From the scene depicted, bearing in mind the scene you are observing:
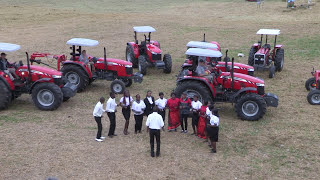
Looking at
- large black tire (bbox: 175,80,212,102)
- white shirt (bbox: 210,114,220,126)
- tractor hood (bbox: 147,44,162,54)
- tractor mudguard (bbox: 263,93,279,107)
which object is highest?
tractor hood (bbox: 147,44,162,54)

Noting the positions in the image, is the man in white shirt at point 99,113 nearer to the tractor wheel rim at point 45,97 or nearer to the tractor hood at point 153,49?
the tractor wheel rim at point 45,97

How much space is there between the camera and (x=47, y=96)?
11727 mm

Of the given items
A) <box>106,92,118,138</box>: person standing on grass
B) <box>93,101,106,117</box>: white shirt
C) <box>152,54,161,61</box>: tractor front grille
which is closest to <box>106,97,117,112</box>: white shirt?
<box>106,92,118,138</box>: person standing on grass

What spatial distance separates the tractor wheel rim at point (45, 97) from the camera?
1169cm

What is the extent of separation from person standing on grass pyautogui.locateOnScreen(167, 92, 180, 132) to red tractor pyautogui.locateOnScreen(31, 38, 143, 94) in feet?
11.8

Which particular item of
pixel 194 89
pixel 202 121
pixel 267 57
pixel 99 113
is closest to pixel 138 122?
pixel 99 113

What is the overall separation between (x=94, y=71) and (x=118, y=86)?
1.15m

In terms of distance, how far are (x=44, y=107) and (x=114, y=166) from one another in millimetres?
4325

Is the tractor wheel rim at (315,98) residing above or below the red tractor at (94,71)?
below

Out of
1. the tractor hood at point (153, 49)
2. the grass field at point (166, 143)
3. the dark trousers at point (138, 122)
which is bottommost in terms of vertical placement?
the grass field at point (166, 143)

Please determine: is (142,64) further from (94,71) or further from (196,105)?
(196,105)

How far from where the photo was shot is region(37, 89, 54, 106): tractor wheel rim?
460 inches

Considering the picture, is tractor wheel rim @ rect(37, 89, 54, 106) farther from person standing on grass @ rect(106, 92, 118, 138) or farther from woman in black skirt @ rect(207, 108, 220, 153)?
woman in black skirt @ rect(207, 108, 220, 153)

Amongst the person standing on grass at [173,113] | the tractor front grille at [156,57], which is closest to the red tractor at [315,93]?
the person standing on grass at [173,113]
